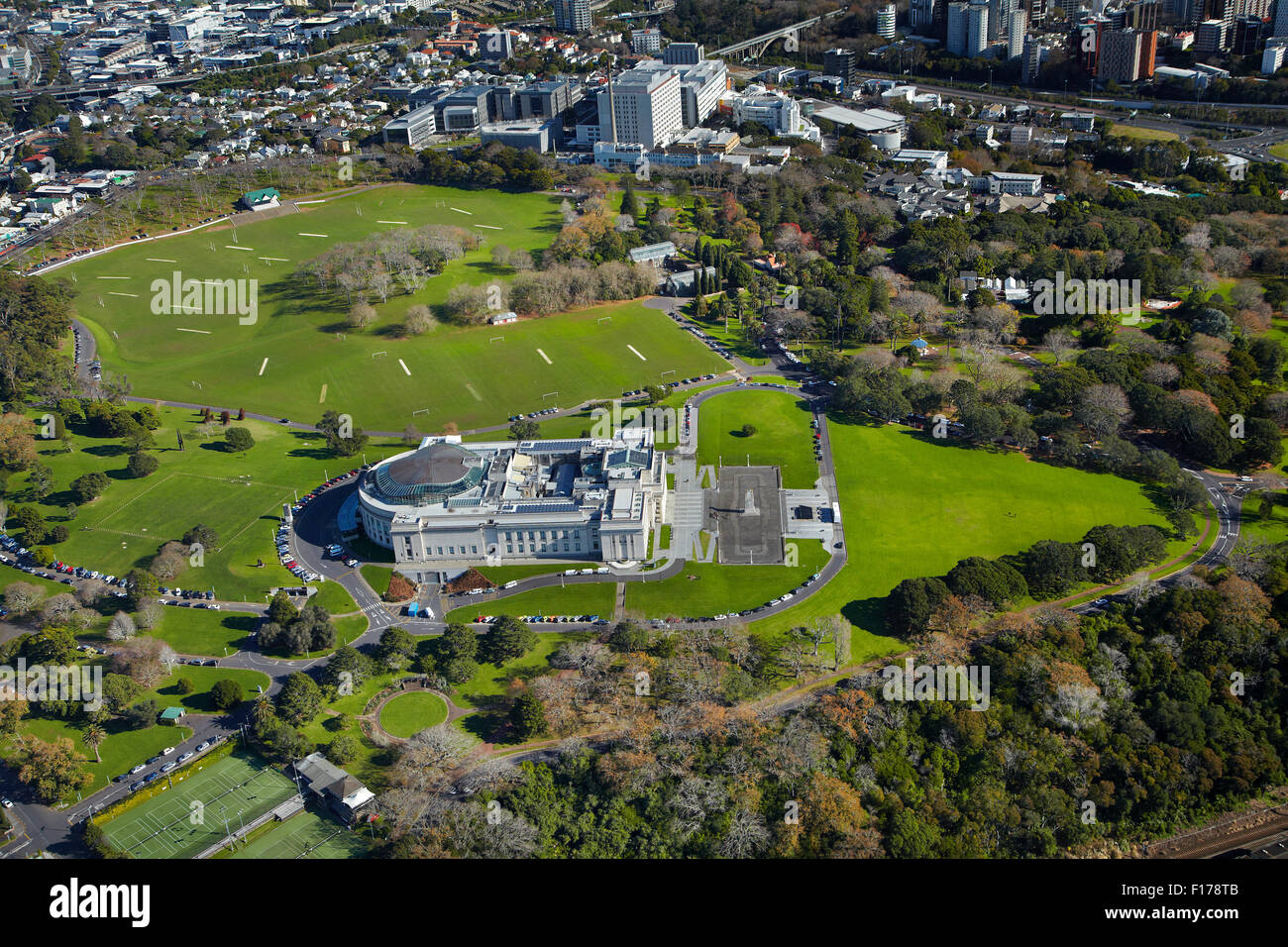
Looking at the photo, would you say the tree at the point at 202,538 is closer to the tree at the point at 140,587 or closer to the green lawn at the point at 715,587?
the tree at the point at 140,587

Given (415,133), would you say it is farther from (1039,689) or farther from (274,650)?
(1039,689)

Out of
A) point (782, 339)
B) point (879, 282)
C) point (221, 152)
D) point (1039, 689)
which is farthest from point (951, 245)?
point (221, 152)

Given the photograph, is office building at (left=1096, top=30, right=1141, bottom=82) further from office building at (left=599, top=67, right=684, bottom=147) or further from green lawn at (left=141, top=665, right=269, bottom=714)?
green lawn at (left=141, top=665, right=269, bottom=714)

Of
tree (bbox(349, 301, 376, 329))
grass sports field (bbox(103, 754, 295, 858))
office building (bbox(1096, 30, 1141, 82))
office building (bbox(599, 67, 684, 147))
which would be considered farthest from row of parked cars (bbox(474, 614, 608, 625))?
office building (bbox(1096, 30, 1141, 82))

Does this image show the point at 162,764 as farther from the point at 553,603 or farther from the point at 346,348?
the point at 346,348

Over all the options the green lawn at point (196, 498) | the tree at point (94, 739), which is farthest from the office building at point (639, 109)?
the tree at point (94, 739)

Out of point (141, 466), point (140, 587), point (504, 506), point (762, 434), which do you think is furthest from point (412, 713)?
point (762, 434)
